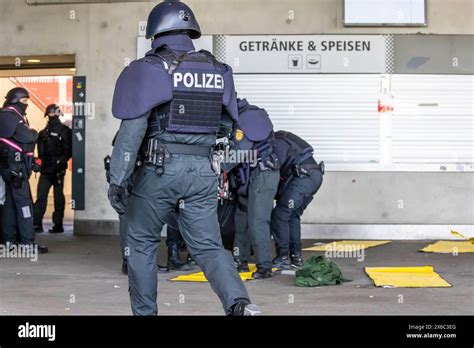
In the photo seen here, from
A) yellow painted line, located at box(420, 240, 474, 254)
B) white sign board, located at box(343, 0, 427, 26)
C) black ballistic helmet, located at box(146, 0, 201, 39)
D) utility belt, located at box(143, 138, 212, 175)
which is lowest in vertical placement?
yellow painted line, located at box(420, 240, 474, 254)

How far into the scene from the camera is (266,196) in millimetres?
10070

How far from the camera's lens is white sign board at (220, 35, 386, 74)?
14.4 meters

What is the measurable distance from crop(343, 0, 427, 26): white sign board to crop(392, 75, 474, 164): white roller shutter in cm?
81

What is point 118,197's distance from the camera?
20.5 ft

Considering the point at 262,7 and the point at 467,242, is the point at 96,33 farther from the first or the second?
the point at 467,242

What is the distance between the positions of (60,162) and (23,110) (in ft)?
11.1

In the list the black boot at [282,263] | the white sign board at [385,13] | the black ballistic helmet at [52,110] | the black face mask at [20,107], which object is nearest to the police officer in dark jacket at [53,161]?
the black ballistic helmet at [52,110]

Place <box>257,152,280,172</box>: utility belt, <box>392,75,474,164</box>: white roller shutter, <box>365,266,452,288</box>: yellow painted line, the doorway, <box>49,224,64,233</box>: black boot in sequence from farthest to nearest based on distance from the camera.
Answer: the doorway, <box>49,224,64,233</box>: black boot, <box>392,75,474,164</box>: white roller shutter, <box>257,152,280,172</box>: utility belt, <box>365,266,452,288</box>: yellow painted line

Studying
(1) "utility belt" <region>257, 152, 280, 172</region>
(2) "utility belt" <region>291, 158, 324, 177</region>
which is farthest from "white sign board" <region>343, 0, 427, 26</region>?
(1) "utility belt" <region>257, 152, 280, 172</region>

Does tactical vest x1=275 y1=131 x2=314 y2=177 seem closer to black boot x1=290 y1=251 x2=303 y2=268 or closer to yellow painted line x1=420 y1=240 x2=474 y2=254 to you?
black boot x1=290 y1=251 x2=303 y2=268

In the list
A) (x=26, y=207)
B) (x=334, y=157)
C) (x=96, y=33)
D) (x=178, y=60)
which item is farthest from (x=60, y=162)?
(x=178, y=60)

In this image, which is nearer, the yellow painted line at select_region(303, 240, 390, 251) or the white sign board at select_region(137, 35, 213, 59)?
the yellow painted line at select_region(303, 240, 390, 251)

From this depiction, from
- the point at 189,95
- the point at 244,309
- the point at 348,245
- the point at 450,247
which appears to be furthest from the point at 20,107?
the point at 244,309

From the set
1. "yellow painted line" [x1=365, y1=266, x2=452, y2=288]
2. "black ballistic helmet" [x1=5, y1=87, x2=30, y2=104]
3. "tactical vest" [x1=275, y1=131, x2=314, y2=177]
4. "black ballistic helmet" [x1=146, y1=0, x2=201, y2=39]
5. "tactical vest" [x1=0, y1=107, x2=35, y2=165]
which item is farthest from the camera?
"black ballistic helmet" [x1=5, y1=87, x2=30, y2=104]
